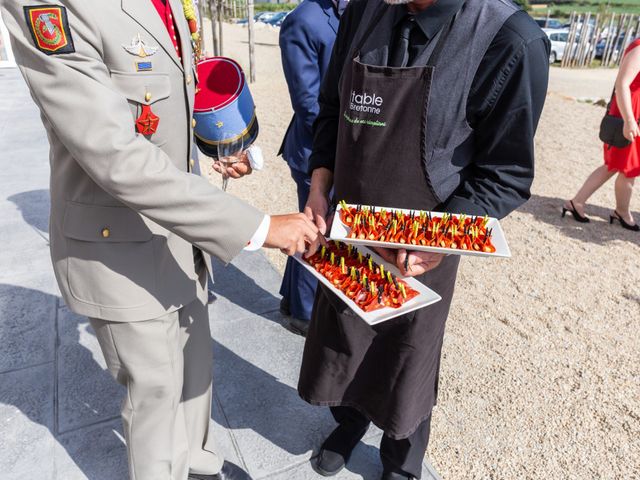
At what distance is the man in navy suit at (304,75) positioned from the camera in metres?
3.02

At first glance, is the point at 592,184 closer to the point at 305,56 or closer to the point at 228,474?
the point at 305,56

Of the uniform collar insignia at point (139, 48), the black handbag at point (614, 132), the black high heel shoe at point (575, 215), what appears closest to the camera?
the uniform collar insignia at point (139, 48)

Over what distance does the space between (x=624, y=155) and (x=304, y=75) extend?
3.66m

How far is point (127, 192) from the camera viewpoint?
1377mm

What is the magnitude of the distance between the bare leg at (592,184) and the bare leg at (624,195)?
0.11 meters

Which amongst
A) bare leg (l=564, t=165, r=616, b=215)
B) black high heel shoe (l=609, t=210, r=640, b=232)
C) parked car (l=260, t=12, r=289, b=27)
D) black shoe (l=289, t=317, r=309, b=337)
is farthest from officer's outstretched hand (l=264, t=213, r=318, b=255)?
parked car (l=260, t=12, r=289, b=27)

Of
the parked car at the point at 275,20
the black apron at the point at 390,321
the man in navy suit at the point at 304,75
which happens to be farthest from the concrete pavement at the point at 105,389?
the parked car at the point at 275,20

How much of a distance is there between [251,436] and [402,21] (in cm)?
202

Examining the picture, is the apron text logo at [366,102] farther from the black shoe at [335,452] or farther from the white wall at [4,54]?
the white wall at [4,54]

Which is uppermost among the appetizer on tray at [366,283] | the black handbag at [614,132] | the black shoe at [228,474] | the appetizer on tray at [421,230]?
the appetizer on tray at [421,230]

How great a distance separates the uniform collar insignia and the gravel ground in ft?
7.26

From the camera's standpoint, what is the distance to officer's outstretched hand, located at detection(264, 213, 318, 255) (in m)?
1.64

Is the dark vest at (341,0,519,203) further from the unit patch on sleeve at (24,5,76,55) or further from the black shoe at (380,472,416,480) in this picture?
the black shoe at (380,472,416,480)

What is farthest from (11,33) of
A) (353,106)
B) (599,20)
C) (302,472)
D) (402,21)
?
(599,20)
